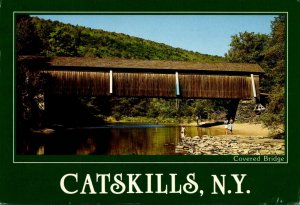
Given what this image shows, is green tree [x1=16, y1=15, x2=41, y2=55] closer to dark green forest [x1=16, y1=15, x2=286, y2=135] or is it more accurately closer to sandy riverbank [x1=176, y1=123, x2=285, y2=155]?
dark green forest [x1=16, y1=15, x2=286, y2=135]

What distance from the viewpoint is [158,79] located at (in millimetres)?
15133

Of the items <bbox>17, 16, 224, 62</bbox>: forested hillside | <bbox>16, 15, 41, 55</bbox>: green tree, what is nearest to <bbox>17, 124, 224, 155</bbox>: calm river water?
<bbox>16, 15, 41, 55</bbox>: green tree

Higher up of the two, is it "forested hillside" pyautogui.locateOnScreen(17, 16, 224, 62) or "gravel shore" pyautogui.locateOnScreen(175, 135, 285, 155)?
"forested hillside" pyautogui.locateOnScreen(17, 16, 224, 62)

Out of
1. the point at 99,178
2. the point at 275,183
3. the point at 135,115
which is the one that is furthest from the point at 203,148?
the point at 135,115

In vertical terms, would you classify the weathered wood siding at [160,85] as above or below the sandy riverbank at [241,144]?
above

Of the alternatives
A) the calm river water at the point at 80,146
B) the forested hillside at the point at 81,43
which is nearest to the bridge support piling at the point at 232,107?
the calm river water at the point at 80,146

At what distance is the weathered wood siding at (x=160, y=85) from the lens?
48.1 ft

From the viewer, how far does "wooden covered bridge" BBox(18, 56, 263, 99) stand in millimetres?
14383

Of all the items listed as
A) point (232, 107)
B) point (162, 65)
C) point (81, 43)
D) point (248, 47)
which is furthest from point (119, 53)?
point (232, 107)

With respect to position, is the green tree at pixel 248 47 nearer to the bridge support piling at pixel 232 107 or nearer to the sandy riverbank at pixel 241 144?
the bridge support piling at pixel 232 107

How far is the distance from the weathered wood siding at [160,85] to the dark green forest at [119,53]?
0.52 meters

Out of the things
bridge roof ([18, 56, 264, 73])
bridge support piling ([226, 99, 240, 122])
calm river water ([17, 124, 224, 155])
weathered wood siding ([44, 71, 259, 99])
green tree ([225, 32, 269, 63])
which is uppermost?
green tree ([225, 32, 269, 63])

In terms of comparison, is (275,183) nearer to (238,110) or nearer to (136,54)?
(238,110)

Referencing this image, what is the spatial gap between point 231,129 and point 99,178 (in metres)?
5.77
